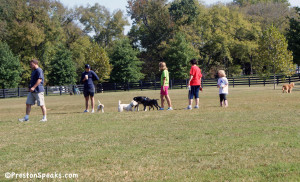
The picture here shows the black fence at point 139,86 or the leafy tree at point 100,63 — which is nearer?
the black fence at point 139,86

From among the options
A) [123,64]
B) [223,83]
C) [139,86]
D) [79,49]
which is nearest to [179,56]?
[139,86]

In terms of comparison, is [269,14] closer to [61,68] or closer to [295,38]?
[295,38]

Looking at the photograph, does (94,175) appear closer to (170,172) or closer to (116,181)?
(116,181)

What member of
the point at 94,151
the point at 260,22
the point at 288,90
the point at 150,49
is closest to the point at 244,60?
the point at 260,22

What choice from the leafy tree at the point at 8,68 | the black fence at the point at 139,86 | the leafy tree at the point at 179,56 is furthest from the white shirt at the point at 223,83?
the leafy tree at the point at 8,68

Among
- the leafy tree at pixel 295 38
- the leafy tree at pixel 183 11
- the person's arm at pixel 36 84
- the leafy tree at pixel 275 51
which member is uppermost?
the leafy tree at pixel 183 11

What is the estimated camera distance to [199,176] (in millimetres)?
4301

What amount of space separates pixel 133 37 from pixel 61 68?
57.8 ft

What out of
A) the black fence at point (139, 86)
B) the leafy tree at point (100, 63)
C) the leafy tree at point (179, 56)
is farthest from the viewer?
the leafy tree at point (179, 56)

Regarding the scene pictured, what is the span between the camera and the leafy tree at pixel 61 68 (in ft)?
170

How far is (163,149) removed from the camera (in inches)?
231

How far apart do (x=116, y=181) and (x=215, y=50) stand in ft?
182

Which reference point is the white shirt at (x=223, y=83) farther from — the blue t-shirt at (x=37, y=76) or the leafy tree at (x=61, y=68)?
the leafy tree at (x=61, y=68)

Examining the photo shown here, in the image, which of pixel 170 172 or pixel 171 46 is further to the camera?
pixel 171 46
